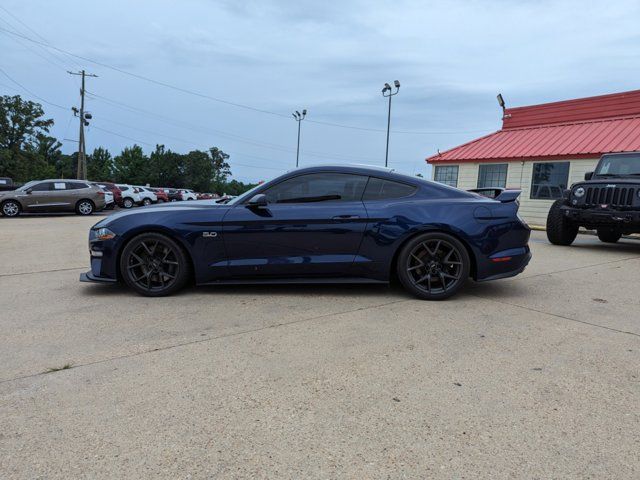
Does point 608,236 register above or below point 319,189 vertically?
below

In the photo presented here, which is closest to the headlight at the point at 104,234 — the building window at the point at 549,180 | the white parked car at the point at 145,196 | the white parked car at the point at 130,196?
the building window at the point at 549,180

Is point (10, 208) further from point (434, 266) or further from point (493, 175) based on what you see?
point (434, 266)

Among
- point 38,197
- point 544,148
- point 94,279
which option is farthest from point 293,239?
point 38,197

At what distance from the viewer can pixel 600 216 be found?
8641 millimetres

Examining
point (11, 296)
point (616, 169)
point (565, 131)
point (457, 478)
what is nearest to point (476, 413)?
point (457, 478)

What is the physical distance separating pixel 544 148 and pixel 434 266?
1428 cm

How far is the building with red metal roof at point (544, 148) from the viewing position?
15.6 m

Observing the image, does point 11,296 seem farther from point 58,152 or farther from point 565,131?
point 58,152

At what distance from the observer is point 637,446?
216 centimetres

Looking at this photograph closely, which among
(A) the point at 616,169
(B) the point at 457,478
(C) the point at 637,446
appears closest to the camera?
(B) the point at 457,478

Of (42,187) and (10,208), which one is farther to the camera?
(42,187)

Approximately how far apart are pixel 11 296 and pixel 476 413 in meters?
4.79

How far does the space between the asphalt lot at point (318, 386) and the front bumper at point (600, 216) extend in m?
4.12

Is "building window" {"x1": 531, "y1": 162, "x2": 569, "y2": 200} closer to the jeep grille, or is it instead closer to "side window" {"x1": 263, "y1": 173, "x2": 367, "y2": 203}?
the jeep grille
